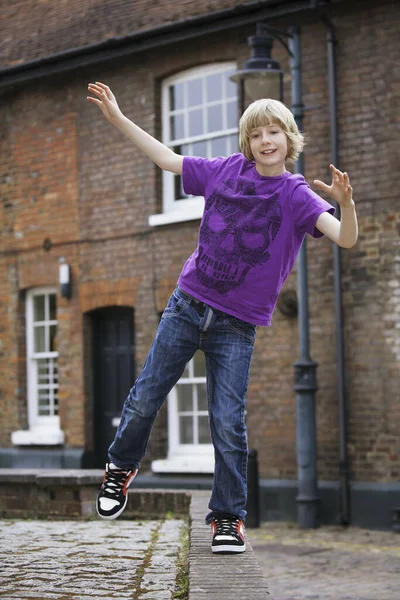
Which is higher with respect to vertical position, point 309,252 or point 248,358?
point 309,252

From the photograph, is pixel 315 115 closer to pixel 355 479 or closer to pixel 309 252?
pixel 309 252

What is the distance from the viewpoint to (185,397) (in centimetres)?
1427

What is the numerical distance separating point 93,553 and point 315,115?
797 centimetres

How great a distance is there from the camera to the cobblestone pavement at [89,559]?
4730mm

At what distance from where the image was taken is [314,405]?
12.3 meters

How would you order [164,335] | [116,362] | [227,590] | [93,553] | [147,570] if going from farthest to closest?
[116,362] < [93,553] < [147,570] < [164,335] < [227,590]

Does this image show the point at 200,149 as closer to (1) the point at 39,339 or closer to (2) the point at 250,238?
(1) the point at 39,339

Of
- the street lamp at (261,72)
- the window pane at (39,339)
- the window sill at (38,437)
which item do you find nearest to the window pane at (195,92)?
the street lamp at (261,72)

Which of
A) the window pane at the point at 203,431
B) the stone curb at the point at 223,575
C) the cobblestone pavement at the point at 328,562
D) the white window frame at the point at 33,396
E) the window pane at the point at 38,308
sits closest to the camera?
the stone curb at the point at 223,575

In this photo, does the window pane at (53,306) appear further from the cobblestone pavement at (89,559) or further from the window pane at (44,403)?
the cobblestone pavement at (89,559)

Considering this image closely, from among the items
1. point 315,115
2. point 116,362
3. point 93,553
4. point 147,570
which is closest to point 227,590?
point 147,570

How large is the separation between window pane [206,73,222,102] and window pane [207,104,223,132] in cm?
12

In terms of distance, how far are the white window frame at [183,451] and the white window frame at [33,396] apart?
189cm

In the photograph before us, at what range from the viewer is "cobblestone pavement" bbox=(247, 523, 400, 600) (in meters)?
8.18
